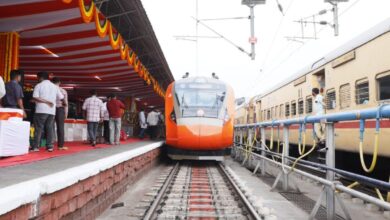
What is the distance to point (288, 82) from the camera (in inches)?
579

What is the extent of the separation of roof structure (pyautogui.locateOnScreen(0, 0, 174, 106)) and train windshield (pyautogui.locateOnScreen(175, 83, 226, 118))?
1.98 meters

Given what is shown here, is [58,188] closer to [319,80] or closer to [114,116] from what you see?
[114,116]

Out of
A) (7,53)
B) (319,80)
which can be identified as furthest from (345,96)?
(7,53)

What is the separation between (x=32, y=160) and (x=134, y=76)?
11.7 m

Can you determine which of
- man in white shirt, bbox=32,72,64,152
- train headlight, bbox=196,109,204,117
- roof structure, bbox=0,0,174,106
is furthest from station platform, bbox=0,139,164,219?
train headlight, bbox=196,109,204,117

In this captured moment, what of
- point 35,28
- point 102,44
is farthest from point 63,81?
point 35,28

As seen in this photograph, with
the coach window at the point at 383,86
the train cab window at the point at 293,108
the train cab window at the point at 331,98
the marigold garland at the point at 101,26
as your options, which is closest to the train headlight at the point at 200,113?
the train cab window at the point at 293,108

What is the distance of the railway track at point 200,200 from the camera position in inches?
251

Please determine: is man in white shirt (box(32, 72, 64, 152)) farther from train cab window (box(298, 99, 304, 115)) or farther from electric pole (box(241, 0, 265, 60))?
electric pole (box(241, 0, 265, 60))

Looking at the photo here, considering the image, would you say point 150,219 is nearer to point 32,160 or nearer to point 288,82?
point 32,160

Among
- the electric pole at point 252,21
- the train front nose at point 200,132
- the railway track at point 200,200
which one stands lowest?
the railway track at point 200,200

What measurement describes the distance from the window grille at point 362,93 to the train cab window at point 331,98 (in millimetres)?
1366

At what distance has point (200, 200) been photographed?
302 inches

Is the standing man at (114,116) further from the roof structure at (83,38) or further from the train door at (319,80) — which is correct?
the train door at (319,80)
